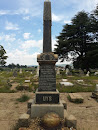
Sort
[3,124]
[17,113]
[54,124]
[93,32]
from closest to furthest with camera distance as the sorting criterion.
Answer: [54,124], [3,124], [17,113], [93,32]

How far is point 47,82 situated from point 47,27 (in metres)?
2.40

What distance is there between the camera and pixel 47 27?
465 cm

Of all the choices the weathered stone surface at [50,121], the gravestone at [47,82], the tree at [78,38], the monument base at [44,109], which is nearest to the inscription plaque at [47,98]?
the gravestone at [47,82]

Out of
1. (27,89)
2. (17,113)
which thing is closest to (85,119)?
(17,113)

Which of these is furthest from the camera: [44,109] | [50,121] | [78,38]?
[78,38]

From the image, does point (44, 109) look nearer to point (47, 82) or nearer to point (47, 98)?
point (47, 98)

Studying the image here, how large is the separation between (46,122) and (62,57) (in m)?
26.6

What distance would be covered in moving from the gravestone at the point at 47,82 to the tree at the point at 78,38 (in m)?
22.1

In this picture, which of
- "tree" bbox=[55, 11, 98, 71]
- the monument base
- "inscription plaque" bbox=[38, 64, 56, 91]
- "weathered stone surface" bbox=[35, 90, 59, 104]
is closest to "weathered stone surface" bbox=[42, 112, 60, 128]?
the monument base

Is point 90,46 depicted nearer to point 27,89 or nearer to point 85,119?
point 27,89

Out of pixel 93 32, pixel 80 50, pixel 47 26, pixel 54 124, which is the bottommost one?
pixel 54 124

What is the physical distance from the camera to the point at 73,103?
20.0 feet

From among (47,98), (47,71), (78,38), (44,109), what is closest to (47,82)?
A: (47,71)

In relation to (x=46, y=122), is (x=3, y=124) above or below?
below
